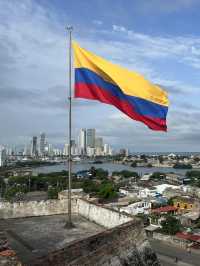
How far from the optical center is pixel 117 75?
7523 mm

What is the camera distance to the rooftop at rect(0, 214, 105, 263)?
19.3 feet

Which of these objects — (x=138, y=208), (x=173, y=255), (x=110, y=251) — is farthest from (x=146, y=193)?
(x=110, y=251)

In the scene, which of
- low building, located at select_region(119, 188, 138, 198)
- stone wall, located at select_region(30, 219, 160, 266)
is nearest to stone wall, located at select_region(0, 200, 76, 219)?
stone wall, located at select_region(30, 219, 160, 266)

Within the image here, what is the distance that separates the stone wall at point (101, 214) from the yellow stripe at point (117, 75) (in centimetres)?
230

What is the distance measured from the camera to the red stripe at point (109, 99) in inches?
286

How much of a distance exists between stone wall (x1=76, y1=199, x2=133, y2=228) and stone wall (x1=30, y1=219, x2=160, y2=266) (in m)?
0.53

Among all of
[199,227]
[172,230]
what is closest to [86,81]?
[172,230]

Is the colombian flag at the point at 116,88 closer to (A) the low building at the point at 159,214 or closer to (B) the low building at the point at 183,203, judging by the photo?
(A) the low building at the point at 159,214

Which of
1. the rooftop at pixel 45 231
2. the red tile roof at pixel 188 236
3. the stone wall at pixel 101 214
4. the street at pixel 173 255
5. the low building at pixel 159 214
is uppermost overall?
the stone wall at pixel 101 214

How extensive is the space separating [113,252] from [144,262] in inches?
38.6

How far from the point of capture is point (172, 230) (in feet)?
96.5

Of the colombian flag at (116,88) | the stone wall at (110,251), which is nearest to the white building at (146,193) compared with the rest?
the colombian flag at (116,88)

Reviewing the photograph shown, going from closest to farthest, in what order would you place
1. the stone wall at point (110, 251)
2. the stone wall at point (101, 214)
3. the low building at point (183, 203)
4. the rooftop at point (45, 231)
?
the stone wall at point (110, 251) → the rooftop at point (45, 231) → the stone wall at point (101, 214) → the low building at point (183, 203)

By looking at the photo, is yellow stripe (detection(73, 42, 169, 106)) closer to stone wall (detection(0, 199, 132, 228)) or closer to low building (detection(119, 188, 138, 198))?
stone wall (detection(0, 199, 132, 228))
